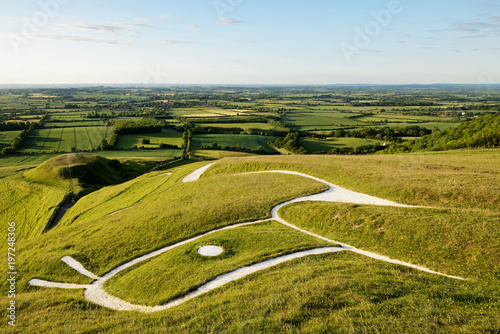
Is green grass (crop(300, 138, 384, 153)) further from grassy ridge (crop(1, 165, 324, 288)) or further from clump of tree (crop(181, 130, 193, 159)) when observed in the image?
grassy ridge (crop(1, 165, 324, 288))

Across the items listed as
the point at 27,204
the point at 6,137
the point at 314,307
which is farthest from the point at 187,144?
the point at 314,307

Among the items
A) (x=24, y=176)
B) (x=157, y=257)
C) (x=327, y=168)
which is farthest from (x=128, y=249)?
(x=24, y=176)

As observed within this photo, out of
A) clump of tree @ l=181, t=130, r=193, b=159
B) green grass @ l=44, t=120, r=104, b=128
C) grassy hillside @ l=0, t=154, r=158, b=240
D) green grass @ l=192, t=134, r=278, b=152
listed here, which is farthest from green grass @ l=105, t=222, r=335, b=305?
green grass @ l=44, t=120, r=104, b=128

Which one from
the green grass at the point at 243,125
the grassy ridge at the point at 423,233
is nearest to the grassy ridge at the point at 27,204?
the grassy ridge at the point at 423,233

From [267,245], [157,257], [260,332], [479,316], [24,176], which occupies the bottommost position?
[24,176]

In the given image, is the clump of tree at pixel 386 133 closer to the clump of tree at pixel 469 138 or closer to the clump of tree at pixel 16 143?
the clump of tree at pixel 469 138

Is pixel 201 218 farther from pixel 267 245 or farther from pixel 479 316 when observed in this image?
pixel 479 316
